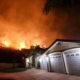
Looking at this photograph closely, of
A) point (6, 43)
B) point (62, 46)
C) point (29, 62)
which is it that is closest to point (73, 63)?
point (62, 46)

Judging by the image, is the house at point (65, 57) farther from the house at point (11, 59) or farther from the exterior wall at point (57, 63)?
the house at point (11, 59)

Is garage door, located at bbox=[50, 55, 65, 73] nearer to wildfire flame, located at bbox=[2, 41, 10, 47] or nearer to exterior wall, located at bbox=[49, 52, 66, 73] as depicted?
exterior wall, located at bbox=[49, 52, 66, 73]

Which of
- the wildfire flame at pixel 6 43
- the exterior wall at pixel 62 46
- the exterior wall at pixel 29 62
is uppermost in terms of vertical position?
the wildfire flame at pixel 6 43

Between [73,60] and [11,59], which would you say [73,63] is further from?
[11,59]

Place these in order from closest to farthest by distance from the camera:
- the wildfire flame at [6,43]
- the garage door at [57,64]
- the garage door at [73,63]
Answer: the garage door at [73,63] → the garage door at [57,64] → the wildfire flame at [6,43]

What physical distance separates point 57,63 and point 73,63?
2.83m

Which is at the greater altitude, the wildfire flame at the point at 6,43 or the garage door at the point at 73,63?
the wildfire flame at the point at 6,43

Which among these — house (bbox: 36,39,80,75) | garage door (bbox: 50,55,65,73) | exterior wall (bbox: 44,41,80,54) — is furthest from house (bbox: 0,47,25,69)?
garage door (bbox: 50,55,65,73)

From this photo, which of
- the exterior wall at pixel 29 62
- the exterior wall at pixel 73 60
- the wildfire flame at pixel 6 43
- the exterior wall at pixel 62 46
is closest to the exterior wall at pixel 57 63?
the exterior wall at pixel 62 46

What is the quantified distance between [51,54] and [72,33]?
61.2 ft

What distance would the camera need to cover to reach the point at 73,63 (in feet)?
35.1

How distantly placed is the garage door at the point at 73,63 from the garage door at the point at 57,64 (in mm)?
1102

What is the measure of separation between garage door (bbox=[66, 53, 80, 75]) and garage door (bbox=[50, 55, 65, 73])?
3.61 ft

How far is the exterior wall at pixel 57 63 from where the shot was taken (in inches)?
480
